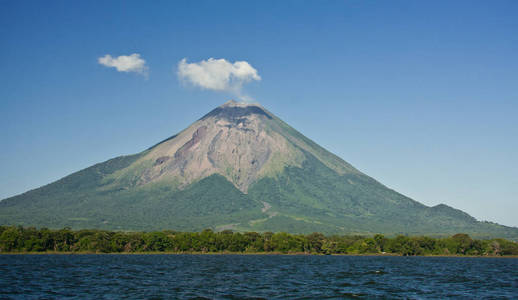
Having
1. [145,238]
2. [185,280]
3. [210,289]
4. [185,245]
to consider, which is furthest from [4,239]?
[210,289]

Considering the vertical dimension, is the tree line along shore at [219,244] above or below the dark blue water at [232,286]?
above

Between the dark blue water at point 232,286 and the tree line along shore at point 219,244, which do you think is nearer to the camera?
the dark blue water at point 232,286

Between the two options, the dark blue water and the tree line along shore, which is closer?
the dark blue water

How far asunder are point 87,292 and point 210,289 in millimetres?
14412

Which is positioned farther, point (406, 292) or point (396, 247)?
point (396, 247)

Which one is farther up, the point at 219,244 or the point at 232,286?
the point at 219,244

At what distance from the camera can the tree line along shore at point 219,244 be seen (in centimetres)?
15250

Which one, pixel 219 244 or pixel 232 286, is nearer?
pixel 232 286

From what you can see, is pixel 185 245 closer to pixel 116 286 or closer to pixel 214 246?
pixel 214 246

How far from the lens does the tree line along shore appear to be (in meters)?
152

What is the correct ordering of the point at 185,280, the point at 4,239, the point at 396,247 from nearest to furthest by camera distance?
the point at 185,280
the point at 4,239
the point at 396,247

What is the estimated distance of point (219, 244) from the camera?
17125 cm

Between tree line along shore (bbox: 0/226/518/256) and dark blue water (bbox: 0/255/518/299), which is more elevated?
tree line along shore (bbox: 0/226/518/256)

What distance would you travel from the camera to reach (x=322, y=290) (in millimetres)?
62719
